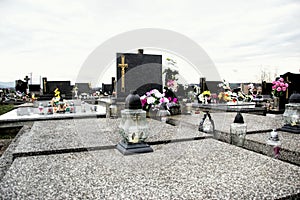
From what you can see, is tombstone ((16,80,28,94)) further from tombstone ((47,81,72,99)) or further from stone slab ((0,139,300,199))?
stone slab ((0,139,300,199))

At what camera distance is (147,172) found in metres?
2.26

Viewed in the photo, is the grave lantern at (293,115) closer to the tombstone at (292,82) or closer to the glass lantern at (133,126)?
the glass lantern at (133,126)

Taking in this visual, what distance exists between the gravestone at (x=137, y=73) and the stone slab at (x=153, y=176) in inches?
260

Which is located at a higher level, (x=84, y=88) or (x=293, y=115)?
(x=84, y=88)

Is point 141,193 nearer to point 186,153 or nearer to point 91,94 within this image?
point 186,153

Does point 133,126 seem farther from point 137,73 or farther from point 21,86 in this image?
point 21,86

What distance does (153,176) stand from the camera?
217cm

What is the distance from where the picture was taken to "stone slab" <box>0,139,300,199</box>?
1.81 meters

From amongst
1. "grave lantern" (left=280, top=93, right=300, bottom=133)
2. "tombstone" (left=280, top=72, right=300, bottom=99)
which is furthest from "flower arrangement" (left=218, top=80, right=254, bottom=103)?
"grave lantern" (left=280, top=93, right=300, bottom=133)

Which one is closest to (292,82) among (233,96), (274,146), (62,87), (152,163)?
(233,96)

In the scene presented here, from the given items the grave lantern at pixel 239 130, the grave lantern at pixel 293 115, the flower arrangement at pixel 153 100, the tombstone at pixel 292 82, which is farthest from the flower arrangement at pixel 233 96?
the grave lantern at pixel 239 130

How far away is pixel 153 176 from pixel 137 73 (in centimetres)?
771

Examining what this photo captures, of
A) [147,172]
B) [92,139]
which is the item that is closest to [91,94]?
[92,139]

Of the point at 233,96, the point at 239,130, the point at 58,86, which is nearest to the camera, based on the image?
the point at 239,130
